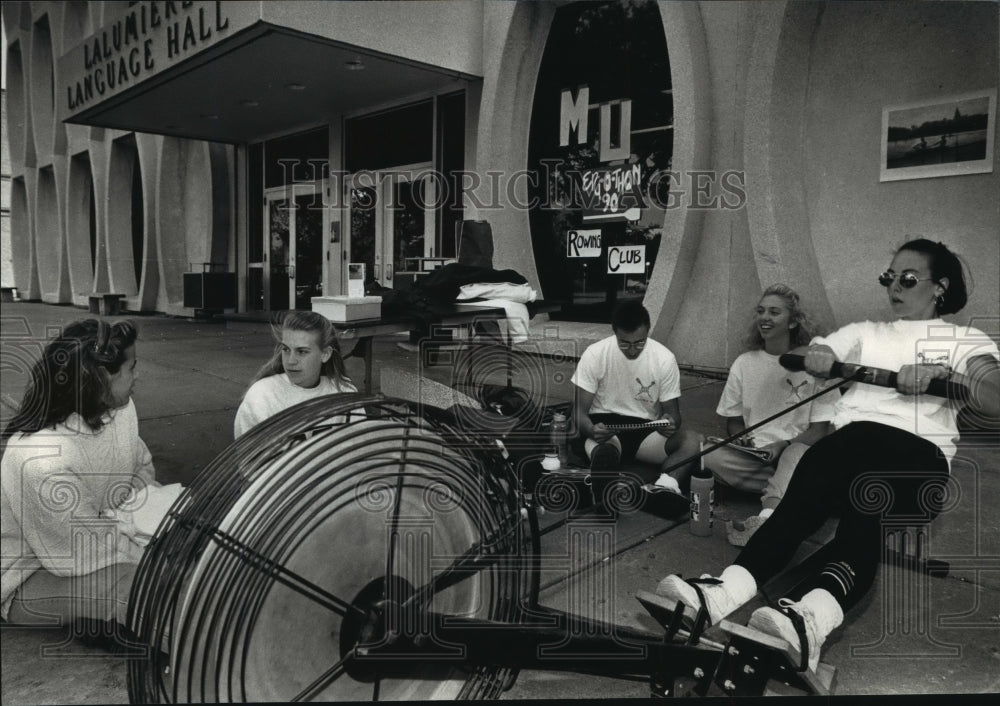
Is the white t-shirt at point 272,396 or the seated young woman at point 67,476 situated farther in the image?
the white t-shirt at point 272,396

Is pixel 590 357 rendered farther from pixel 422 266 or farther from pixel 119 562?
pixel 119 562

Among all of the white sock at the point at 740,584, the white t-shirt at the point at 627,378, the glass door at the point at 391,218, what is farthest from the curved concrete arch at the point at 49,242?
the white sock at the point at 740,584

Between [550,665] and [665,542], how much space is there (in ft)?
3.22

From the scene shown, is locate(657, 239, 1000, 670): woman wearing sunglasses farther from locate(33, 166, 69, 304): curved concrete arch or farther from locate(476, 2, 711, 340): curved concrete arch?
locate(33, 166, 69, 304): curved concrete arch

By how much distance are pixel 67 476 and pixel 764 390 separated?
2.02m

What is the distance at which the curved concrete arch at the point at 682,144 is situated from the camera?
7.01 feet

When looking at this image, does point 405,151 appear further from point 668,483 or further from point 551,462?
point 668,483

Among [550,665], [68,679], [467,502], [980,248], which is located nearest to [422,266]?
[467,502]

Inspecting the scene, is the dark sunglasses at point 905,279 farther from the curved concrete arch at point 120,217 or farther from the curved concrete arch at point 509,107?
the curved concrete arch at point 120,217

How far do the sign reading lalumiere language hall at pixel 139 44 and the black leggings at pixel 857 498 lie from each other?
1.80 metres

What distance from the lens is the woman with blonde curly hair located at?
7.73 feet

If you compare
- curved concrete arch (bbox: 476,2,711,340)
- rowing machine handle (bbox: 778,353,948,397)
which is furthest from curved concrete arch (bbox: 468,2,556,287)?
rowing machine handle (bbox: 778,353,948,397)

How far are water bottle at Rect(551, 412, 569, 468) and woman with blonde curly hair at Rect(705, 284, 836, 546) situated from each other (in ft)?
1.77

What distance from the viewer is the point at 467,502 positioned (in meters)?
1.38
